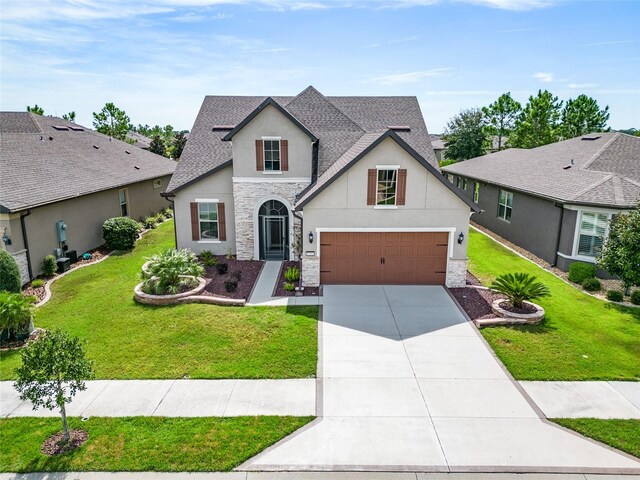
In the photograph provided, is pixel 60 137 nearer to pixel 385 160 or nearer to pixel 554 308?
pixel 385 160

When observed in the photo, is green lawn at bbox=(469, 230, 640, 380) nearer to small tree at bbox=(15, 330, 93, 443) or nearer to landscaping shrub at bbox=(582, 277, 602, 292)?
landscaping shrub at bbox=(582, 277, 602, 292)

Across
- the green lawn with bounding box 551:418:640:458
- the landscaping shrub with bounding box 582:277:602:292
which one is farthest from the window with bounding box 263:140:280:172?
the green lawn with bounding box 551:418:640:458

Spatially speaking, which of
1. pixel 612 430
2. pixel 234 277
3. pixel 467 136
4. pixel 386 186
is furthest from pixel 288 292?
pixel 467 136

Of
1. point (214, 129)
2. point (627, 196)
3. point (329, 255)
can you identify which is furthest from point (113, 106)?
point (627, 196)

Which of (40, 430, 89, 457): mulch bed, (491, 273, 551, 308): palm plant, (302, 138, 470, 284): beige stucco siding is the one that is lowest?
(40, 430, 89, 457): mulch bed

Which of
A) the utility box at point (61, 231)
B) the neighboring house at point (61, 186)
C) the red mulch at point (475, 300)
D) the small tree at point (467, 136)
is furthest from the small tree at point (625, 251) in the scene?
the small tree at point (467, 136)

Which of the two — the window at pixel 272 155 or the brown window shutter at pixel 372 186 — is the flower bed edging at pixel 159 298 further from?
the brown window shutter at pixel 372 186

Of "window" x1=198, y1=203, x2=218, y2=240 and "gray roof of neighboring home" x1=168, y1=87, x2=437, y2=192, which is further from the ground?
"gray roof of neighboring home" x1=168, y1=87, x2=437, y2=192

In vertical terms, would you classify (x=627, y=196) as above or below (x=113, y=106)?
below
